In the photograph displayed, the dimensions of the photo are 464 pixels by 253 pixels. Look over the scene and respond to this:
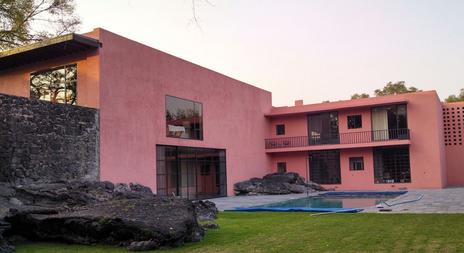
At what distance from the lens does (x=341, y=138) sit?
25188 millimetres

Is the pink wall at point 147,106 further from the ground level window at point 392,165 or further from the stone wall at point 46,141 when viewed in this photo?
the ground level window at point 392,165

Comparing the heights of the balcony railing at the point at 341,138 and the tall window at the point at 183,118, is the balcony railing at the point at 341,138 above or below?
below

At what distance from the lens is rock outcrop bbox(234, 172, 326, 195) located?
22641 millimetres

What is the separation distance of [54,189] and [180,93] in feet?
31.1

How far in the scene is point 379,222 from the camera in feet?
29.2

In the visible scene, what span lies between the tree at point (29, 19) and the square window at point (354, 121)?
14.7 meters

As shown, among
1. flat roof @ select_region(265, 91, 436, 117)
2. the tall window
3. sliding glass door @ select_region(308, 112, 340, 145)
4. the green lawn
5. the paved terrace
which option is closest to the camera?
the green lawn

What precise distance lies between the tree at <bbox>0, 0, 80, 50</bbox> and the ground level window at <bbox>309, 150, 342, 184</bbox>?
563 inches

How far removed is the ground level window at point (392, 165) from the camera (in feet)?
76.9

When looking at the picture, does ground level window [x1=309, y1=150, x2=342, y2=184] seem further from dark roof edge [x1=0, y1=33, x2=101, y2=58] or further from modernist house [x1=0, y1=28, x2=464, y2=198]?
dark roof edge [x1=0, y1=33, x2=101, y2=58]

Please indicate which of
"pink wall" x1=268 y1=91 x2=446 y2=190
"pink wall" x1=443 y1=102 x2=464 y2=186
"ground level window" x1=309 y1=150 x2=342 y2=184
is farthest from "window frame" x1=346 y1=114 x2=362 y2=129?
"pink wall" x1=443 y1=102 x2=464 y2=186

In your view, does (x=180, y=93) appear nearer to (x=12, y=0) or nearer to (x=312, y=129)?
(x=12, y=0)

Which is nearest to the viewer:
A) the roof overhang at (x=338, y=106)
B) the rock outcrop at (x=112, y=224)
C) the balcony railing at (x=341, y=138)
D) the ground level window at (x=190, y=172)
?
the rock outcrop at (x=112, y=224)

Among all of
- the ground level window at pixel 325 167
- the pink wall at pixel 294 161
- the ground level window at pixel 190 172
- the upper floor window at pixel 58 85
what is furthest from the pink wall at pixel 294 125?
the upper floor window at pixel 58 85
